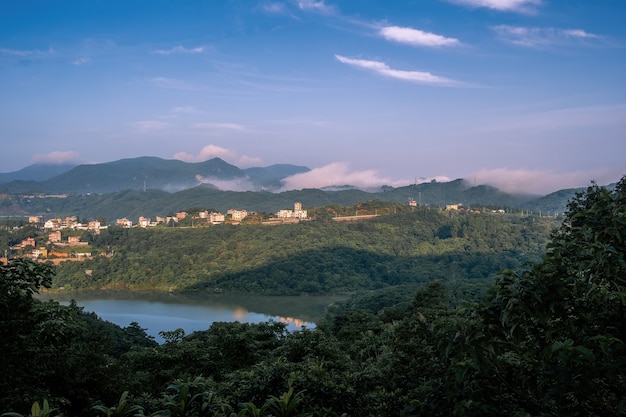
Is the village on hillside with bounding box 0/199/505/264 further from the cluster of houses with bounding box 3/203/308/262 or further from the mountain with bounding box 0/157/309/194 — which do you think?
the mountain with bounding box 0/157/309/194

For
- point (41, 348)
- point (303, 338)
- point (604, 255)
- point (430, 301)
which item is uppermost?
point (604, 255)

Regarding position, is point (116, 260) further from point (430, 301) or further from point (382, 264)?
point (430, 301)

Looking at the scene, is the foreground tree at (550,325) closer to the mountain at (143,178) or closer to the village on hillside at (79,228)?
the village on hillside at (79,228)

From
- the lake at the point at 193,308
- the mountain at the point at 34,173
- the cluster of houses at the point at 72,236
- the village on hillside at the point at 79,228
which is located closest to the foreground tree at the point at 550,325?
the lake at the point at 193,308

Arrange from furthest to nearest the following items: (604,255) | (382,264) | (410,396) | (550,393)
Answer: (382,264)
(410,396)
(604,255)
(550,393)

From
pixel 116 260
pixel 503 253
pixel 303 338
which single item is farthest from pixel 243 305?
pixel 303 338

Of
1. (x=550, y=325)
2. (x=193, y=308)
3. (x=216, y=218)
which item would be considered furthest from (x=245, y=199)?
(x=550, y=325)

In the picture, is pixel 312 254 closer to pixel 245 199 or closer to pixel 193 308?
pixel 193 308
